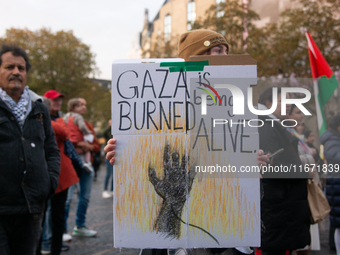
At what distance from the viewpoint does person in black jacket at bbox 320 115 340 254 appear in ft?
13.2

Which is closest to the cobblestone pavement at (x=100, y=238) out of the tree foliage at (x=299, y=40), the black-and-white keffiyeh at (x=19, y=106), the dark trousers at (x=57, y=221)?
the dark trousers at (x=57, y=221)

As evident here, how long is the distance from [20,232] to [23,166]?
0.45 metres

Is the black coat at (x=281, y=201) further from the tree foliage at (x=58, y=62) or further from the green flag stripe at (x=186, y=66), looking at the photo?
the tree foliage at (x=58, y=62)

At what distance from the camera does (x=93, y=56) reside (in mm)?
32406

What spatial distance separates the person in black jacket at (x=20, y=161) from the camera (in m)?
2.49

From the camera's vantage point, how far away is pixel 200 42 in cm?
224

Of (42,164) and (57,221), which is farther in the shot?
(57,221)

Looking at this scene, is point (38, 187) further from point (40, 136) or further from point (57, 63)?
point (57, 63)

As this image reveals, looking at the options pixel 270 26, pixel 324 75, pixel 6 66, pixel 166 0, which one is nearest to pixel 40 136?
pixel 6 66

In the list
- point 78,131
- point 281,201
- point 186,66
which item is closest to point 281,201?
point 281,201

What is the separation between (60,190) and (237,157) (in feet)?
9.51

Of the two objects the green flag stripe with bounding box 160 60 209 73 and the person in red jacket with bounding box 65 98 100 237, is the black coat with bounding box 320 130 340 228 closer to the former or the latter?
the green flag stripe with bounding box 160 60 209 73

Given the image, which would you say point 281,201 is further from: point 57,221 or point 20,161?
point 57,221

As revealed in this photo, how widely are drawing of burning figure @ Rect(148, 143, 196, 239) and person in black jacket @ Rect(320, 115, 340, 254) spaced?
9.12 feet
